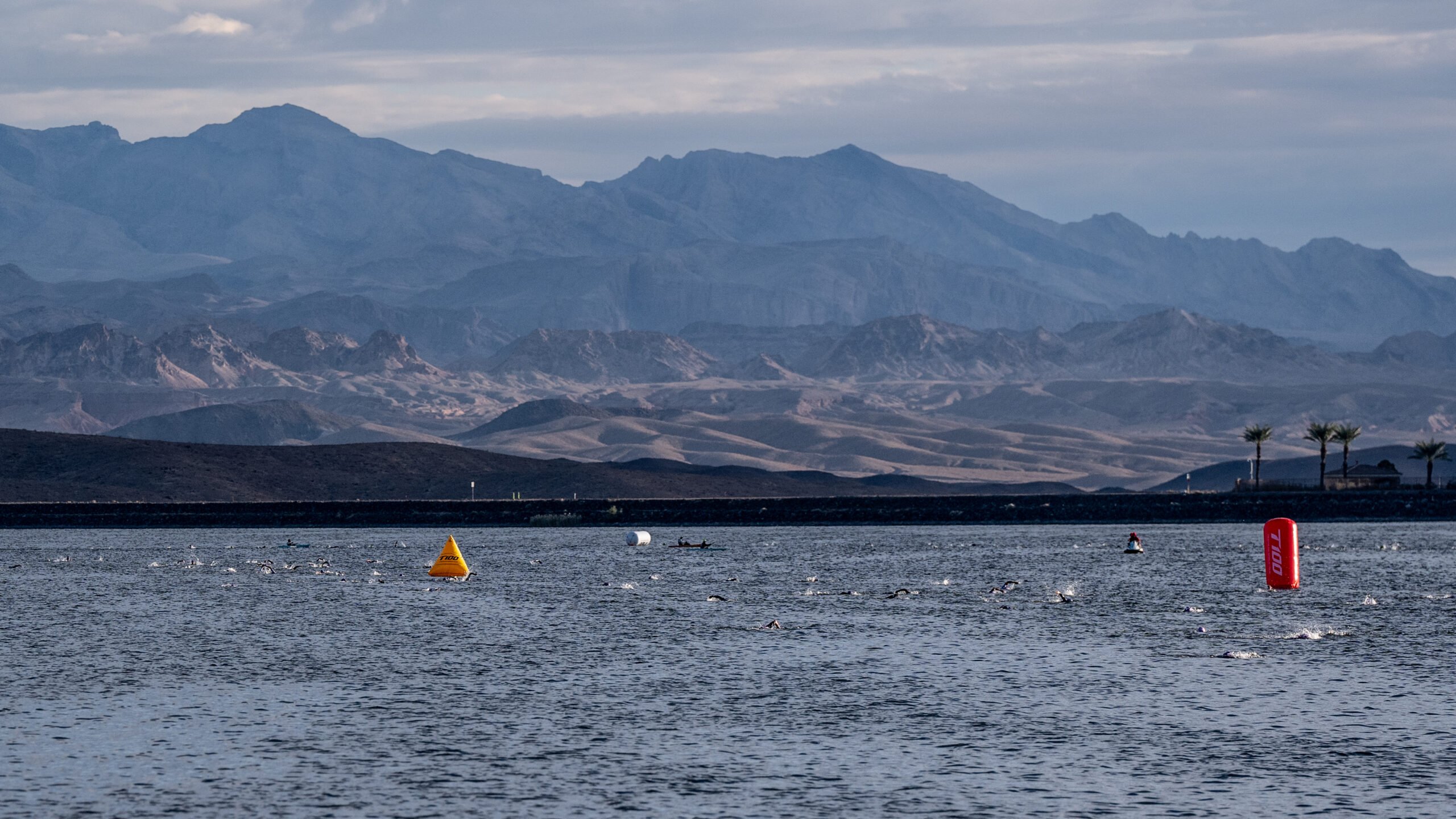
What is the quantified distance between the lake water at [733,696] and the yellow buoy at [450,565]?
192 cm

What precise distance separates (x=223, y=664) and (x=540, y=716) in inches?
522

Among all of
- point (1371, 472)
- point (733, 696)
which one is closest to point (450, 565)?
point (733, 696)

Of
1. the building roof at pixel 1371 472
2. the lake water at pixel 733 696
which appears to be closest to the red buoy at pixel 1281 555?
the lake water at pixel 733 696

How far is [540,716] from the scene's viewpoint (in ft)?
127

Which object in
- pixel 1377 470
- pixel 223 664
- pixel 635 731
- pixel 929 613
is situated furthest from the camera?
pixel 1377 470

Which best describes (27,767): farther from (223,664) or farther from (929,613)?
(929,613)

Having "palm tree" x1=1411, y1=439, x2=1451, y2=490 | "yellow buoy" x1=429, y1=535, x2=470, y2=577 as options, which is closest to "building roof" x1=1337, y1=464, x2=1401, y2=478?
"palm tree" x1=1411, y1=439, x2=1451, y2=490

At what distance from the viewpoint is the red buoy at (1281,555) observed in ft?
229

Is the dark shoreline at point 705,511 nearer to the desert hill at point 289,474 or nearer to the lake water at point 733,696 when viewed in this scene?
→ the desert hill at point 289,474

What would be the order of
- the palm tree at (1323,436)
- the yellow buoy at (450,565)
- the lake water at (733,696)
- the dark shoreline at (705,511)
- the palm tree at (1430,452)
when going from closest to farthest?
1. the lake water at (733,696)
2. the yellow buoy at (450,565)
3. the dark shoreline at (705,511)
4. the palm tree at (1323,436)
5. the palm tree at (1430,452)

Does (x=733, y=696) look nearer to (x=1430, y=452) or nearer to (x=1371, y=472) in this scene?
(x=1430, y=452)

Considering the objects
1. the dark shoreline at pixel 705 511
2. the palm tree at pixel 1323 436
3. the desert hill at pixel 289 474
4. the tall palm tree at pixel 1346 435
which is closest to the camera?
the dark shoreline at pixel 705 511

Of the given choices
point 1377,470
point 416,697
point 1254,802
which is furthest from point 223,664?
point 1377,470

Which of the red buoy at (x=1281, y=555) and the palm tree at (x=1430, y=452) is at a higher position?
the palm tree at (x=1430, y=452)
